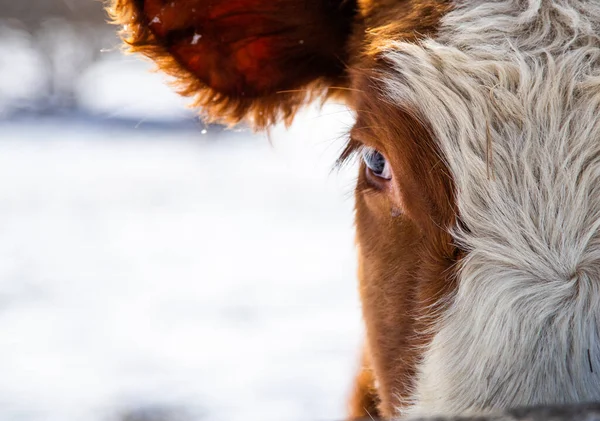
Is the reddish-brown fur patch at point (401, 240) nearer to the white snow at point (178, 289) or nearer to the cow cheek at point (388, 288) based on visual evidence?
the cow cheek at point (388, 288)

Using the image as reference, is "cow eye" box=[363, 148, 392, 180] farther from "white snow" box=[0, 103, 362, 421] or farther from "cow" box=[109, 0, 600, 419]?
"white snow" box=[0, 103, 362, 421]

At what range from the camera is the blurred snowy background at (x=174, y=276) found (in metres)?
4.74

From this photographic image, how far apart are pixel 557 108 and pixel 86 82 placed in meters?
17.8

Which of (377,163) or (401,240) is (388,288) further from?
(377,163)

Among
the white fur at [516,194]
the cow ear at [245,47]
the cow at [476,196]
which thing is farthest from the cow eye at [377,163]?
the cow ear at [245,47]

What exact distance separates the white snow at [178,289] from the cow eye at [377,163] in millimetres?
265

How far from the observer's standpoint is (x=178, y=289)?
6.99 metres

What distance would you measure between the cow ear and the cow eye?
63 cm

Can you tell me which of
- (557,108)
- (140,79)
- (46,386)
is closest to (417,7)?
(557,108)

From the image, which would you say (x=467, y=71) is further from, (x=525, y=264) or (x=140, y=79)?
(x=140, y=79)

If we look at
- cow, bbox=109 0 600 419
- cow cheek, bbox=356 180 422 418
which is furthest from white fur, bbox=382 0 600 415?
cow cheek, bbox=356 180 422 418

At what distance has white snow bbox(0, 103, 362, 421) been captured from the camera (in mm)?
4797

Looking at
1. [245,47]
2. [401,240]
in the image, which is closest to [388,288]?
[401,240]

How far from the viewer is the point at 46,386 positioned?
4902mm
